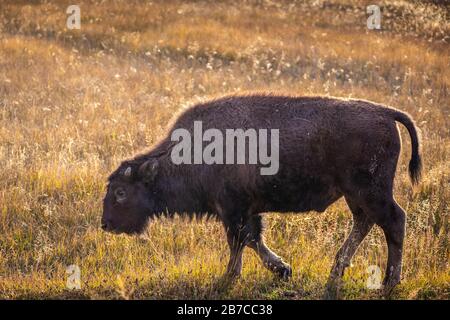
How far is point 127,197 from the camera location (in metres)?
7.28

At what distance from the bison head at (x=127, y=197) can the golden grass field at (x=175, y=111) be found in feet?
1.59

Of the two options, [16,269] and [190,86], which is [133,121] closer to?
[190,86]

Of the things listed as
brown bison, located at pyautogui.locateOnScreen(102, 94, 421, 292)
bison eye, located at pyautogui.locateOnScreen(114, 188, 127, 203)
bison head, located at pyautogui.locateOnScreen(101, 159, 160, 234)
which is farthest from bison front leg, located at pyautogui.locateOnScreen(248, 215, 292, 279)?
bison eye, located at pyautogui.locateOnScreen(114, 188, 127, 203)

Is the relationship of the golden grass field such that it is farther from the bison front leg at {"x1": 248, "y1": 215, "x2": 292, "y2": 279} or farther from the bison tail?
the bison tail

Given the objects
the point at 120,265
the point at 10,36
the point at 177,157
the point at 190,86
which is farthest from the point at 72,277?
the point at 10,36

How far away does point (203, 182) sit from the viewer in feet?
23.3

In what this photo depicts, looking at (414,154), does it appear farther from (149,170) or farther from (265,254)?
(149,170)

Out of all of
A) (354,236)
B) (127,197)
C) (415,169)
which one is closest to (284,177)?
(354,236)

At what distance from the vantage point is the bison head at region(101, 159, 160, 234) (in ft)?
23.8

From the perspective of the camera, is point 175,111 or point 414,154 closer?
point 414,154

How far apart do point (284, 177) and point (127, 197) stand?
1.76 metres

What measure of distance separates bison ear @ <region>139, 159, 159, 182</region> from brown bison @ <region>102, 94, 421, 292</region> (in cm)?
1
